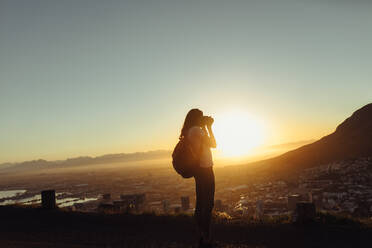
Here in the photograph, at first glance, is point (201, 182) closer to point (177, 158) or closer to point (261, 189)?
point (177, 158)

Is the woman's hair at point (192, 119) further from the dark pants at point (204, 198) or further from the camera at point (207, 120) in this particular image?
the dark pants at point (204, 198)

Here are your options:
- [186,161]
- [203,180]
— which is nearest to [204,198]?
[203,180]

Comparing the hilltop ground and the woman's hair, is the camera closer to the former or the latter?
the woman's hair

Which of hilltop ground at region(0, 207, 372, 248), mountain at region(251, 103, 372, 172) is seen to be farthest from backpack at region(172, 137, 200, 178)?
mountain at region(251, 103, 372, 172)

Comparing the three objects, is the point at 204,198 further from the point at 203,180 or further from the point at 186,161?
the point at 186,161

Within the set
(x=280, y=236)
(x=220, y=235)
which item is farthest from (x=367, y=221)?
(x=220, y=235)

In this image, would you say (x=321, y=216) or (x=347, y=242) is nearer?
(x=347, y=242)
